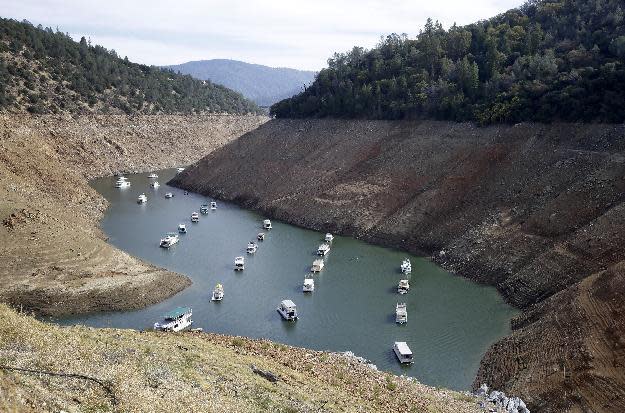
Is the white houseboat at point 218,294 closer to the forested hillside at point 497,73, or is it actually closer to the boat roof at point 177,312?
the boat roof at point 177,312

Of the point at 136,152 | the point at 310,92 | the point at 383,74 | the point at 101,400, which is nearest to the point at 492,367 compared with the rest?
the point at 101,400

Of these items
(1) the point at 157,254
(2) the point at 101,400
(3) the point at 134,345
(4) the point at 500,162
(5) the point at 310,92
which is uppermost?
(5) the point at 310,92

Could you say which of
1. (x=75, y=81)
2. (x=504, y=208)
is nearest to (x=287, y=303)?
(x=504, y=208)

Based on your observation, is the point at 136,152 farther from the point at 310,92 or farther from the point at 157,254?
the point at 157,254

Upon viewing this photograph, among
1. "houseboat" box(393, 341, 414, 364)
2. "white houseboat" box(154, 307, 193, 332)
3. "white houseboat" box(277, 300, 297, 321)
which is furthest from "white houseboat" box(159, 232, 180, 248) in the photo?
"houseboat" box(393, 341, 414, 364)

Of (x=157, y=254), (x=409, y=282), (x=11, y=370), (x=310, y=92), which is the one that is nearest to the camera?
(x=11, y=370)

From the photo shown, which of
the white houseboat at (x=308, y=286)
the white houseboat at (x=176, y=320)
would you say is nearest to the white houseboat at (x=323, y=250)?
the white houseboat at (x=308, y=286)
